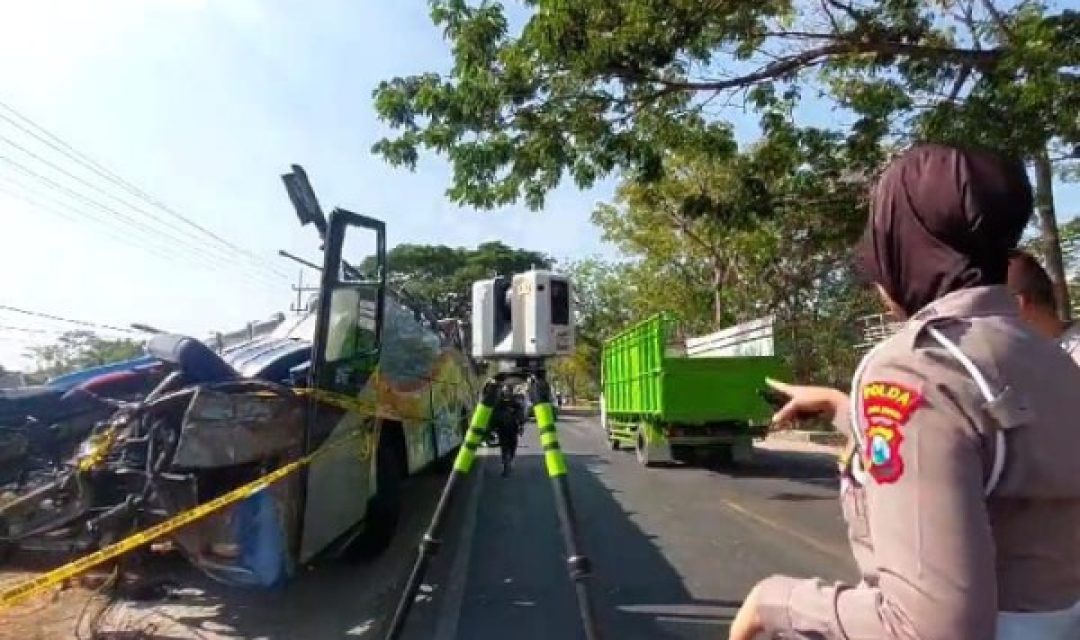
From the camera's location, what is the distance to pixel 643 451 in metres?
15.3

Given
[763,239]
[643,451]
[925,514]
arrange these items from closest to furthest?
[925,514], [643,451], [763,239]

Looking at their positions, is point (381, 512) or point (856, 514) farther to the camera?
point (381, 512)

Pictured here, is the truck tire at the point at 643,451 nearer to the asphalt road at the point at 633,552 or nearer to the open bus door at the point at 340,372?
the asphalt road at the point at 633,552

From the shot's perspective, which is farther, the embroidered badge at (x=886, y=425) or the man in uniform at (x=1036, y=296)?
the man in uniform at (x=1036, y=296)

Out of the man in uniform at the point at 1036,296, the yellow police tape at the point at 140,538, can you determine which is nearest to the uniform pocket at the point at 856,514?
the man in uniform at the point at 1036,296

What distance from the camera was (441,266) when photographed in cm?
5378

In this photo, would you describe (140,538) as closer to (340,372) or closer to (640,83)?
(340,372)

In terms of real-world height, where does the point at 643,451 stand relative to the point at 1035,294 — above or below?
below

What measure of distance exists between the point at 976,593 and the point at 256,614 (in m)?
5.29

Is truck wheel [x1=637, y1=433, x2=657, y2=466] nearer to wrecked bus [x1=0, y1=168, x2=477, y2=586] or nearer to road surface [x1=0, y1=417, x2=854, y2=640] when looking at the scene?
road surface [x1=0, y1=417, x2=854, y2=640]

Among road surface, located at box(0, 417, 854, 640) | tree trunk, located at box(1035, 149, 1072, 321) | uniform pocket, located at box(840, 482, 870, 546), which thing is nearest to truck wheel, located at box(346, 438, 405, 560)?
road surface, located at box(0, 417, 854, 640)

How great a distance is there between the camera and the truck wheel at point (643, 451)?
590 inches

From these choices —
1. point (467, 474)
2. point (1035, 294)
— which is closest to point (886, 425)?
point (1035, 294)

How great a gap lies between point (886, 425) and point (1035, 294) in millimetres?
1988
